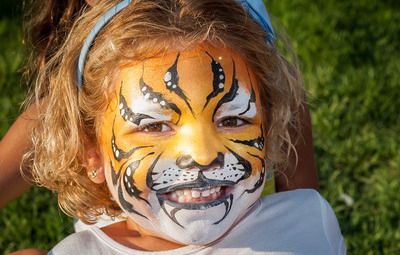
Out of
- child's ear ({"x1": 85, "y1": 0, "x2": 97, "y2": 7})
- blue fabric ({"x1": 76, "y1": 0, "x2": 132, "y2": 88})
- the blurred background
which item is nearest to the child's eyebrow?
blue fabric ({"x1": 76, "y1": 0, "x2": 132, "y2": 88})

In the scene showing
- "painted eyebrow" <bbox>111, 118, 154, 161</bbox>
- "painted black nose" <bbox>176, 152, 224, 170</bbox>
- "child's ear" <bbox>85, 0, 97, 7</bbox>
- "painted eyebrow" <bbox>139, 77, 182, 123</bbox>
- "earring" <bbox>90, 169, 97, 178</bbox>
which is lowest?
"earring" <bbox>90, 169, 97, 178</bbox>

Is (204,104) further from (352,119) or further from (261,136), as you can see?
(352,119)

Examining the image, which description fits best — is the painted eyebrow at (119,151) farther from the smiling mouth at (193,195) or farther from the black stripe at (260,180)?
the black stripe at (260,180)

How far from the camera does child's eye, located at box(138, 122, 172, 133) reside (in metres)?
2.19

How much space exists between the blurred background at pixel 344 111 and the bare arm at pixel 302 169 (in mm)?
357

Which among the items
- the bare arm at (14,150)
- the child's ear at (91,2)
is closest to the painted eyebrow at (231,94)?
the child's ear at (91,2)

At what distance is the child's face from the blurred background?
0.75 metres

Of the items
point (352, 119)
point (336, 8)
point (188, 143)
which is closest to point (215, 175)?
point (188, 143)

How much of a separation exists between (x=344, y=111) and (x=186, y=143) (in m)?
1.97

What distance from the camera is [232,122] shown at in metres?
2.25

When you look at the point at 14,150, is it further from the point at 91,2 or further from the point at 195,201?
the point at 195,201

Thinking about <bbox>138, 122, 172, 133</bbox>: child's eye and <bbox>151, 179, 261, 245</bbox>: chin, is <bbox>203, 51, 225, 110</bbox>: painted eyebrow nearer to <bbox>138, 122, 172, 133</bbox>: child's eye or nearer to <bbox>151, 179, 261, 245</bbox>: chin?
<bbox>138, 122, 172, 133</bbox>: child's eye

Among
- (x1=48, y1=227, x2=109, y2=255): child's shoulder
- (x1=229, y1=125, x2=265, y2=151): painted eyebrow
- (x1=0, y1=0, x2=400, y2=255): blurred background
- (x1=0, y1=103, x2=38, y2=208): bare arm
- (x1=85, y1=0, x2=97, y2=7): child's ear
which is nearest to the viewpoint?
(x1=229, y1=125, x2=265, y2=151): painted eyebrow

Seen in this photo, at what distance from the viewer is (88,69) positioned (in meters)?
2.34
